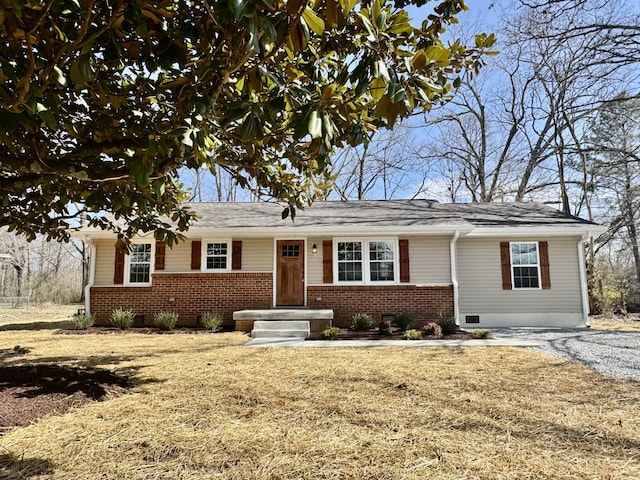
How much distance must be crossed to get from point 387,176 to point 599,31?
15921mm

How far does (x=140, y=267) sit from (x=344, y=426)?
9.43 m

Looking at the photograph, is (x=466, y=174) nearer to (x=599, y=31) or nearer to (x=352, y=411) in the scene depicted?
(x=599, y=31)

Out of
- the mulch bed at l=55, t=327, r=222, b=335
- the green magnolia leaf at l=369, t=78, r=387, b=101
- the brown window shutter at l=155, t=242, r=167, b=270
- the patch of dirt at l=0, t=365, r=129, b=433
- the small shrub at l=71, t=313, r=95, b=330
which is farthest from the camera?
the brown window shutter at l=155, t=242, r=167, b=270

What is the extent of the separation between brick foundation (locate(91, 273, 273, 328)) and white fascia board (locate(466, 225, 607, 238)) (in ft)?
20.0

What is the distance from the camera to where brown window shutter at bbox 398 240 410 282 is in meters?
10.4

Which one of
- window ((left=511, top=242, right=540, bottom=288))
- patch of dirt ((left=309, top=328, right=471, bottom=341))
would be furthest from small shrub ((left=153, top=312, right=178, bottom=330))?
window ((left=511, top=242, right=540, bottom=288))

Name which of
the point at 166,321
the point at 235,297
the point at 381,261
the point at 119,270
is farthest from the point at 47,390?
the point at 381,261

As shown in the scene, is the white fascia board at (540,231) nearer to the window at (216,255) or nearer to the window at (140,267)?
the window at (216,255)

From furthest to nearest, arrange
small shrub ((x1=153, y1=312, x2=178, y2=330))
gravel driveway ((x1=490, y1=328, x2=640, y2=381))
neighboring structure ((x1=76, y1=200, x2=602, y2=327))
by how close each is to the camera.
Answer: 1. neighboring structure ((x1=76, y1=200, x2=602, y2=327))
2. small shrub ((x1=153, y1=312, x2=178, y2=330))
3. gravel driveway ((x1=490, y1=328, x2=640, y2=381))

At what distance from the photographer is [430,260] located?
10547mm

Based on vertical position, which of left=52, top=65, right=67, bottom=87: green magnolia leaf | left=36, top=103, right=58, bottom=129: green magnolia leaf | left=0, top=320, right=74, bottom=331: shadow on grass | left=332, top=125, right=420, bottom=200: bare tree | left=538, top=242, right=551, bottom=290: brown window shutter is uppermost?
left=332, top=125, right=420, bottom=200: bare tree

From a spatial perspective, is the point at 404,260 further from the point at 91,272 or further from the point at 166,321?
the point at 91,272

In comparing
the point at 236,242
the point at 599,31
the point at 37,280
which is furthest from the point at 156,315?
the point at 37,280

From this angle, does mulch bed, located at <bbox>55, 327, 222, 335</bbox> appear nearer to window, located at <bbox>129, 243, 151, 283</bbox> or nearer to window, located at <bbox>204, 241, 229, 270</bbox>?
window, located at <bbox>129, 243, 151, 283</bbox>
